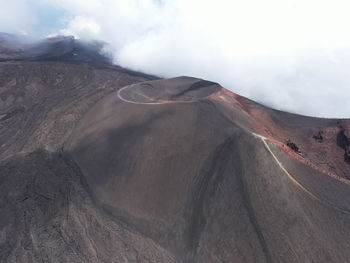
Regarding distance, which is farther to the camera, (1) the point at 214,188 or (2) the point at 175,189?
(2) the point at 175,189

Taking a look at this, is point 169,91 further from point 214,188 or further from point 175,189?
point 214,188

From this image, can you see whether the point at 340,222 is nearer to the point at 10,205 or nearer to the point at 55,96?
the point at 10,205

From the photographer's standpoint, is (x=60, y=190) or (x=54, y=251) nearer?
(x=54, y=251)

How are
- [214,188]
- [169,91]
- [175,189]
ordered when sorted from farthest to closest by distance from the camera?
[169,91] → [175,189] → [214,188]

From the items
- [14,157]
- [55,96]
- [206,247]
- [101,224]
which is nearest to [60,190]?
[101,224]

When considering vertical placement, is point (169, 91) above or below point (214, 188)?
above

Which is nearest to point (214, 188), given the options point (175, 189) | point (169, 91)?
point (175, 189)

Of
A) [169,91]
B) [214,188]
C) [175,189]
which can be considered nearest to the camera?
[214,188]
